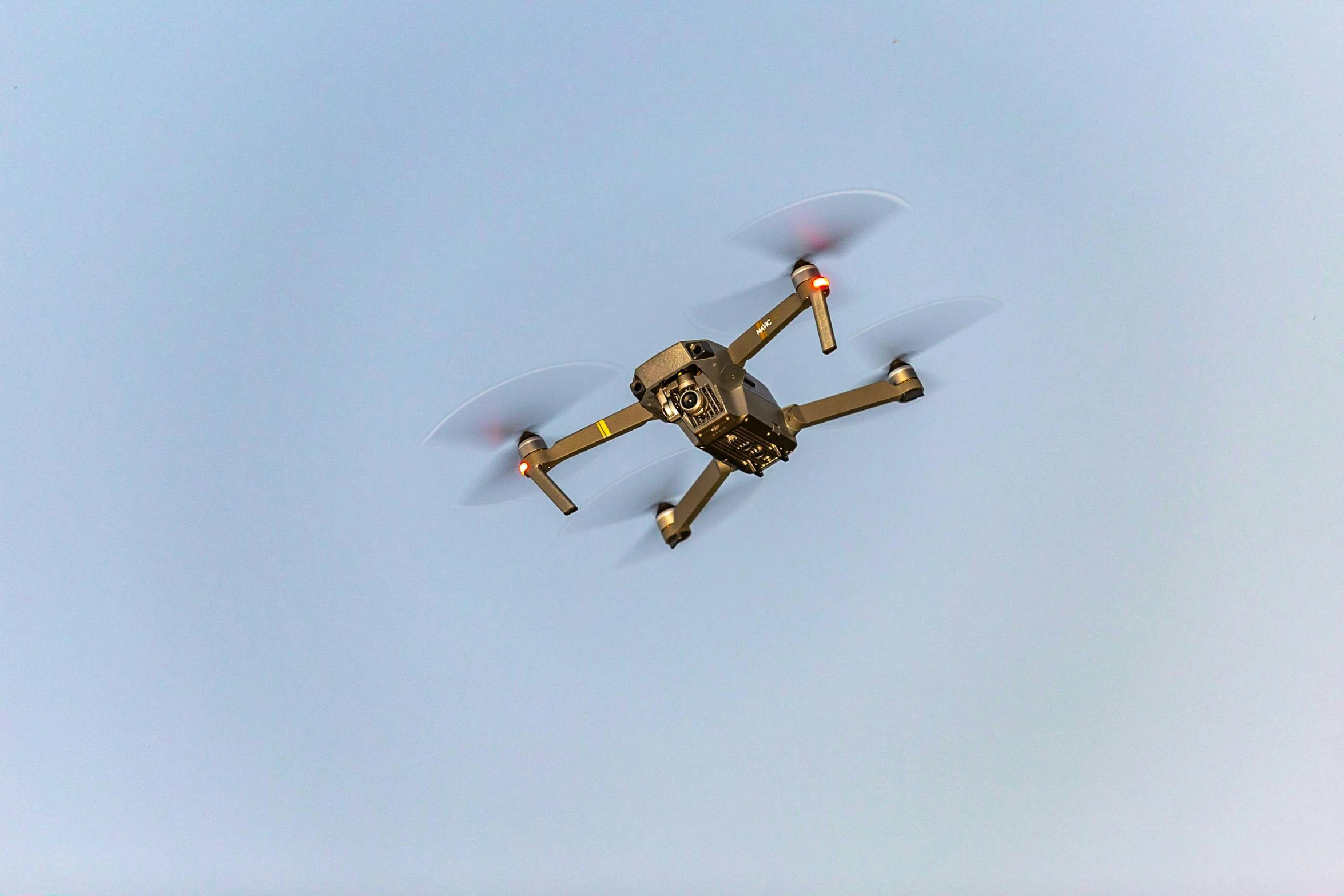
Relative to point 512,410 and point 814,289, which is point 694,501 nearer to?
point 512,410

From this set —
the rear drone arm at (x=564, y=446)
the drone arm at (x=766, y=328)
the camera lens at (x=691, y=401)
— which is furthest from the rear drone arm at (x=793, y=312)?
the rear drone arm at (x=564, y=446)

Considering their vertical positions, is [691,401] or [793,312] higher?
[793,312]

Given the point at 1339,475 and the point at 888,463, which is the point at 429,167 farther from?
the point at 1339,475

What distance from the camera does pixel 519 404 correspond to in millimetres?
3213

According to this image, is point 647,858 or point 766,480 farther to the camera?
point 647,858

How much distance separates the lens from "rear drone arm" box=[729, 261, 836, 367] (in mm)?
3018

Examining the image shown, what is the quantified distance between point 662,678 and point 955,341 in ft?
8.17

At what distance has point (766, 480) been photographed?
4.52m

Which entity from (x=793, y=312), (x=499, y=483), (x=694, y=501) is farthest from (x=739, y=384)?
(x=499, y=483)

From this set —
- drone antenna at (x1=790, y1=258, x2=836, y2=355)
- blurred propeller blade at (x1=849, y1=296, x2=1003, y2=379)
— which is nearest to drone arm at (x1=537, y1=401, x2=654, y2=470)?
drone antenna at (x1=790, y1=258, x2=836, y2=355)

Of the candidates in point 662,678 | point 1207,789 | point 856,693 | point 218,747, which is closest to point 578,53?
point 662,678

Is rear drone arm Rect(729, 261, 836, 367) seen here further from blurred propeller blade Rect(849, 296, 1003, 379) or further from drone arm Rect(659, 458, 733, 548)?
drone arm Rect(659, 458, 733, 548)

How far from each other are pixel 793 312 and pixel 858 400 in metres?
0.48

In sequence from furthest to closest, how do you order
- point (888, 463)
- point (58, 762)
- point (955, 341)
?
1. point (58, 762)
2. point (888, 463)
3. point (955, 341)
